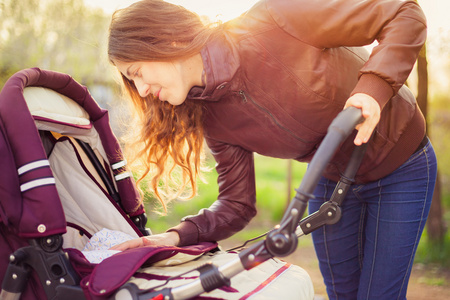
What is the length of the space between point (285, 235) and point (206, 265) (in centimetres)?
24

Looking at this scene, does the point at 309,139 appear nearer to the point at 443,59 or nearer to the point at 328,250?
the point at 328,250

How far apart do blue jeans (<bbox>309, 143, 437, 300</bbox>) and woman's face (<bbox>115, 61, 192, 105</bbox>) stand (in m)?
0.72

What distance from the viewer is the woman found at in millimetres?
1374

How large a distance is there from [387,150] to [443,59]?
313 centimetres

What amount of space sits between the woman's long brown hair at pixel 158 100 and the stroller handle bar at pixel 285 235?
64cm

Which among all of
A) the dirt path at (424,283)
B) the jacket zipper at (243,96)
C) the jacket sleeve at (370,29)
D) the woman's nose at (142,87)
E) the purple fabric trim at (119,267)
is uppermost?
the jacket sleeve at (370,29)

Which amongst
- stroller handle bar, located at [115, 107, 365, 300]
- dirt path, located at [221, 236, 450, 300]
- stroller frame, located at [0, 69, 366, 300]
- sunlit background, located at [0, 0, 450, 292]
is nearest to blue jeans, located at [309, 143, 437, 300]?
stroller frame, located at [0, 69, 366, 300]

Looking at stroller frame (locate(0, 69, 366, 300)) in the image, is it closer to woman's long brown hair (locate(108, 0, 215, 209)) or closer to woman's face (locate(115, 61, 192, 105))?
woman's long brown hair (locate(108, 0, 215, 209))

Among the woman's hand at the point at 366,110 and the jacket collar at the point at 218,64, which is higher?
the jacket collar at the point at 218,64

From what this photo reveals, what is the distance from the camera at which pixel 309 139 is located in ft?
5.16

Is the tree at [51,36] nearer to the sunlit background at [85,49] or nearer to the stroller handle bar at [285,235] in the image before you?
the sunlit background at [85,49]

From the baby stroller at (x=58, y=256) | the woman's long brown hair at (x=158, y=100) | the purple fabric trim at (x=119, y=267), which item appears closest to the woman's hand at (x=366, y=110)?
the baby stroller at (x=58, y=256)

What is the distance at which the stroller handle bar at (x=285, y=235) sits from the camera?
3.41ft

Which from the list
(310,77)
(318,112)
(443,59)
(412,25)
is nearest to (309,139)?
(318,112)
